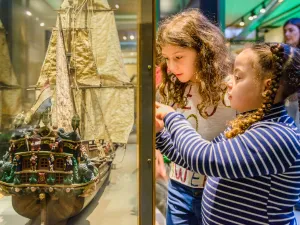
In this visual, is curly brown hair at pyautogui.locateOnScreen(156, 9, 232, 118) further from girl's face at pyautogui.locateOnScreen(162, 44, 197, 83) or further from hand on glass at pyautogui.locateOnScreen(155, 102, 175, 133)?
hand on glass at pyautogui.locateOnScreen(155, 102, 175, 133)

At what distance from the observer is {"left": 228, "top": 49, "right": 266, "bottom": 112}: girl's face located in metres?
0.58

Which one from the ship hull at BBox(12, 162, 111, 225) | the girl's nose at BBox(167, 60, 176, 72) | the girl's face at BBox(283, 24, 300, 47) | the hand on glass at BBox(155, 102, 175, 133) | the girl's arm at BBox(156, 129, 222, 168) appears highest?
the girl's face at BBox(283, 24, 300, 47)

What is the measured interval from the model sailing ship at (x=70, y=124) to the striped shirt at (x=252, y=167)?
179mm

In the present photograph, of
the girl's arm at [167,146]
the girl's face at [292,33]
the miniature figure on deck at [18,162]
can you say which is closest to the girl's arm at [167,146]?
the girl's arm at [167,146]

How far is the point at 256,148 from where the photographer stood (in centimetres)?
52

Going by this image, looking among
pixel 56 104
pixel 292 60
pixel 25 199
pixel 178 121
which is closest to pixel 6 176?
pixel 25 199

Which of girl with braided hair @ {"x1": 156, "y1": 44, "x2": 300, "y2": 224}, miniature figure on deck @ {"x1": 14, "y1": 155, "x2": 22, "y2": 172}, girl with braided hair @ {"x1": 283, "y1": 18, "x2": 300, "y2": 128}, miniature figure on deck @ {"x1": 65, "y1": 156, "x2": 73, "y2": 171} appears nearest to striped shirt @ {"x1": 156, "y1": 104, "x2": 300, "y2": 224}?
girl with braided hair @ {"x1": 156, "y1": 44, "x2": 300, "y2": 224}

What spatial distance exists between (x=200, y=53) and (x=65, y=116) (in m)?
0.39

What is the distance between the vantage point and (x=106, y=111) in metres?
0.80

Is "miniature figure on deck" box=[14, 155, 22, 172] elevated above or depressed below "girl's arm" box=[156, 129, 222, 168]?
below

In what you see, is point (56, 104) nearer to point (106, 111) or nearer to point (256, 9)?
point (106, 111)

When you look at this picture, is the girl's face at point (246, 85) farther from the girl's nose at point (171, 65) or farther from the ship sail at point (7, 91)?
the ship sail at point (7, 91)

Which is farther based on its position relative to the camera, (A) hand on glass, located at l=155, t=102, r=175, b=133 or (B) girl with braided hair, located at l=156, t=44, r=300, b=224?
(A) hand on glass, located at l=155, t=102, r=175, b=133

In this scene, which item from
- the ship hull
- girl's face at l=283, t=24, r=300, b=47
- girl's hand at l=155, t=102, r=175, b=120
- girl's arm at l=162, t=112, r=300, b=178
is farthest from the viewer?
girl's face at l=283, t=24, r=300, b=47
